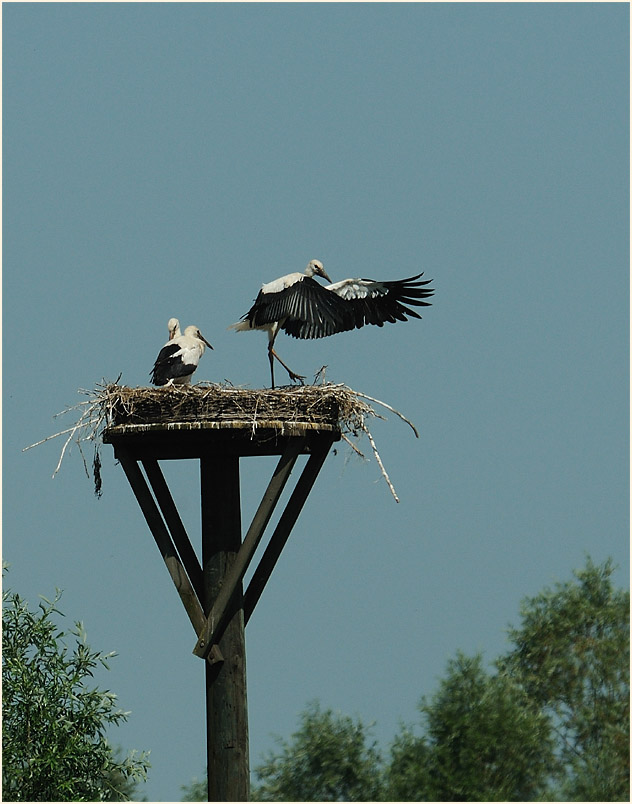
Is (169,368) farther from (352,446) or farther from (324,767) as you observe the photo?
(324,767)

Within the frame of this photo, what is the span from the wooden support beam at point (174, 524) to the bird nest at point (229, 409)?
14.6 inches

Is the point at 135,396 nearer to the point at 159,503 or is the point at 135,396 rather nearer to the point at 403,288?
the point at 159,503

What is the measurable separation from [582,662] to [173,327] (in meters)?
5.24

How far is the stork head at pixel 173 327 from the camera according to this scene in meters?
9.41

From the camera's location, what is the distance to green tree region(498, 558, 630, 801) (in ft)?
38.5

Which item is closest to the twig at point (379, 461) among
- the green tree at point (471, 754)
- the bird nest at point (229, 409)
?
the bird nest at point (229, 409)

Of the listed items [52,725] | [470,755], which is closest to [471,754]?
[470,755]

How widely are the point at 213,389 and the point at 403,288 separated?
6.45 ft

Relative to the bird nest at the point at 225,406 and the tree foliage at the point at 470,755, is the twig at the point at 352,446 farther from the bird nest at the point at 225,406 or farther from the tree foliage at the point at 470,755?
the tree foliage at the point at 470,755

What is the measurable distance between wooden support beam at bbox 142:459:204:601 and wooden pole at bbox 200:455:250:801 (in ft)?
0.32

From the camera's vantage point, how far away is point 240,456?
8.04 metres

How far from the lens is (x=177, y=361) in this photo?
838 cm

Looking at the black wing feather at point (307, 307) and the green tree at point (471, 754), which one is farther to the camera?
the green tree at point (471, 754)

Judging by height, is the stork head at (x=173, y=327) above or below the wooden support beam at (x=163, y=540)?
above
